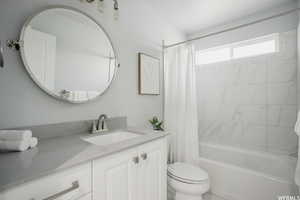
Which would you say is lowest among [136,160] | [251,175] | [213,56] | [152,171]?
[251,175]

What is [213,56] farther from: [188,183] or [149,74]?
[188,183]

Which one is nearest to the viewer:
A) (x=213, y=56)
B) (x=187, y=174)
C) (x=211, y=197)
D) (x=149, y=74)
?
(x=187, y=174)

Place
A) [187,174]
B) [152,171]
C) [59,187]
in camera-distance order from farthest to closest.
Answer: [187,174], [152,171], [59,187]

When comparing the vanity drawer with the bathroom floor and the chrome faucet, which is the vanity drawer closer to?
the chrome faucet

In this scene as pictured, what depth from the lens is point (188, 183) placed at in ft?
4.32

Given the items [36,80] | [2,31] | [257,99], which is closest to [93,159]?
[36,80]

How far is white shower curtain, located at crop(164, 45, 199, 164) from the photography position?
1.77 metres

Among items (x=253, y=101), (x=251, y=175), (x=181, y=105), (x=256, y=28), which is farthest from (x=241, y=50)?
(x=251, y=175)

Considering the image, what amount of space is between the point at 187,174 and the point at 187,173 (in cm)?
2

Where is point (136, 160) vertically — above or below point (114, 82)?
below

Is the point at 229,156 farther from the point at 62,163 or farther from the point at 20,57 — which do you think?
the point at 20,57

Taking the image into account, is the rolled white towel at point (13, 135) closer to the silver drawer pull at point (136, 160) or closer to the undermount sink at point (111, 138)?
the undermount sink at point (111, 138)

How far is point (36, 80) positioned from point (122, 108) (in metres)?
0.79

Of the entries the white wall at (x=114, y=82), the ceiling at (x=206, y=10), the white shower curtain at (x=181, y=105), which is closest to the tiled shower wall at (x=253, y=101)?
the ceiling at (x=206, y=10)
